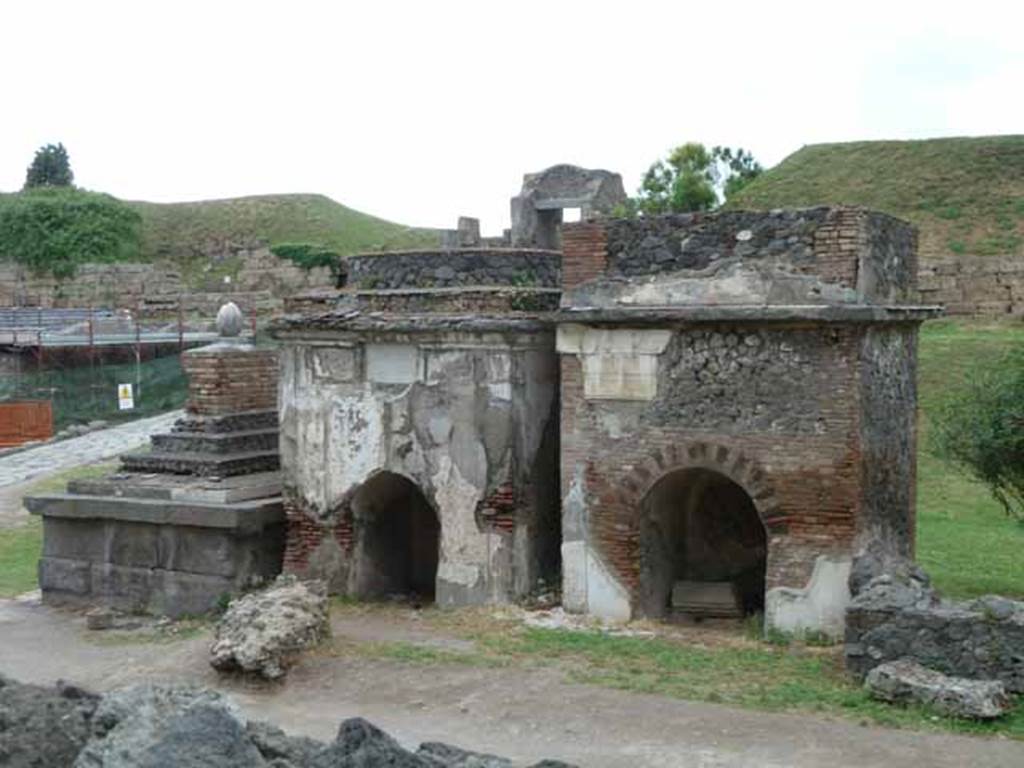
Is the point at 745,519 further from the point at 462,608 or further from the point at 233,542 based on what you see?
the point at 233,542

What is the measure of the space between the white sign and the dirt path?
60.3 feet

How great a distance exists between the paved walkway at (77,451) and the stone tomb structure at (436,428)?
1217 cm

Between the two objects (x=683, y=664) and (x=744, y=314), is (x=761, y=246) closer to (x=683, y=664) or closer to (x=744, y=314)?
(x=744, y=314)

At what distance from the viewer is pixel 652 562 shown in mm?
12844

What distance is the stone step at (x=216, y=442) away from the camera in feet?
47.2

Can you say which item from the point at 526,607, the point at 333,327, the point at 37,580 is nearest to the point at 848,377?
the point at 526,607

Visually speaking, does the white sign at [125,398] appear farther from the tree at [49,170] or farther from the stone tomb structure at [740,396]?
the tree at [49,170]

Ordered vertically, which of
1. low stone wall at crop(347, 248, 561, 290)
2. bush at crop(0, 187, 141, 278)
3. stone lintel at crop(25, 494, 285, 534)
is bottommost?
stone lintel at crop(25, 494, 285, 534)

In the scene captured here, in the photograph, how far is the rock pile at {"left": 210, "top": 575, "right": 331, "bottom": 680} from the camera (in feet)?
36.5

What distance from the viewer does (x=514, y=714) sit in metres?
10.0

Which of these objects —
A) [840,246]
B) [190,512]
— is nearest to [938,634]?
[840,246]

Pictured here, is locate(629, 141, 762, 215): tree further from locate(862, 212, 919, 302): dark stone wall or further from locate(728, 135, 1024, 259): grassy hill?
locate(862, 212, 919, 302): dark stone wall

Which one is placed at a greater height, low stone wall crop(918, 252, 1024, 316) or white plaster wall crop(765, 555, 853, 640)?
low stone wall crop(918, 252, 1024, 316)

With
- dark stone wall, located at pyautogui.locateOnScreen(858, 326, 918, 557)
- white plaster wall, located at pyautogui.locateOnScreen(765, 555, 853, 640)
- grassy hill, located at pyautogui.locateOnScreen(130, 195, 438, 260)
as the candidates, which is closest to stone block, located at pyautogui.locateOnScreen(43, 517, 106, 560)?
white plaster wall, located at pyautogui.locateOnScreen(765, 555, 853, 640)
